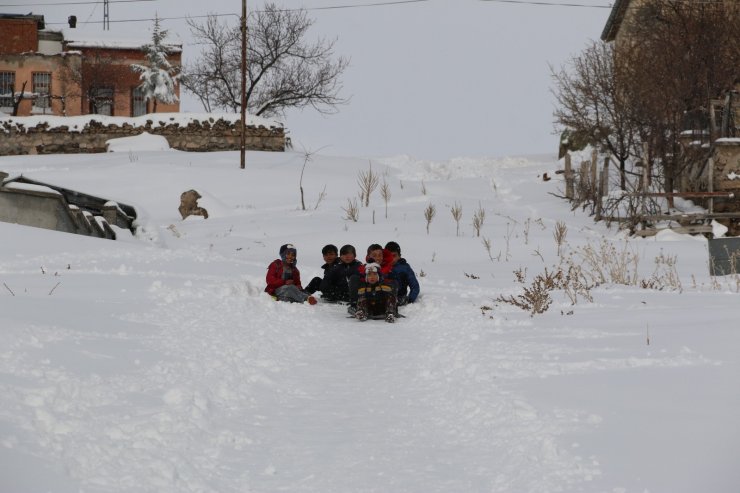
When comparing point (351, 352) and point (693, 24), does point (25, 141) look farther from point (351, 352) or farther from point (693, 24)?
point (351, 352)

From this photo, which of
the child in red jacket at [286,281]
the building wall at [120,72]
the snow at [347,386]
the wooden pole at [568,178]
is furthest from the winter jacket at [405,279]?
the building wall at [120,72]

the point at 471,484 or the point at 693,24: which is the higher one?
the point at 693,24

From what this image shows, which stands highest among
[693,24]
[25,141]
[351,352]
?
[693,24]

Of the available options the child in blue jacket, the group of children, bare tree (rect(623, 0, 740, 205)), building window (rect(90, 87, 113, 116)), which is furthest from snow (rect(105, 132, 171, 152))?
the child in blue jacket

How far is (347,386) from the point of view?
19.3 ft

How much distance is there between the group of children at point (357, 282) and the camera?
959 cm

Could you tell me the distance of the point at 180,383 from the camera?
5.40 m

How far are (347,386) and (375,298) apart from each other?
3746 mm

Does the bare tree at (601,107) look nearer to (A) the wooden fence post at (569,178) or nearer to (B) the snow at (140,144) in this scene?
(A) the wooden fence post at (569,178)

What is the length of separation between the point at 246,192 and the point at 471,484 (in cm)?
2222

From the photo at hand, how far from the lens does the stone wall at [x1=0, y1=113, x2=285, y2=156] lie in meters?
35.0

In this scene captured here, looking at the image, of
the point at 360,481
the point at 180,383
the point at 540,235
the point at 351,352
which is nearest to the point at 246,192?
the point at 540,235

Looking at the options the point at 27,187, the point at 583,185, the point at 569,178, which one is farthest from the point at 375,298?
the point at 569,178

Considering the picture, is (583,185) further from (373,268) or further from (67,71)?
(67,71)
